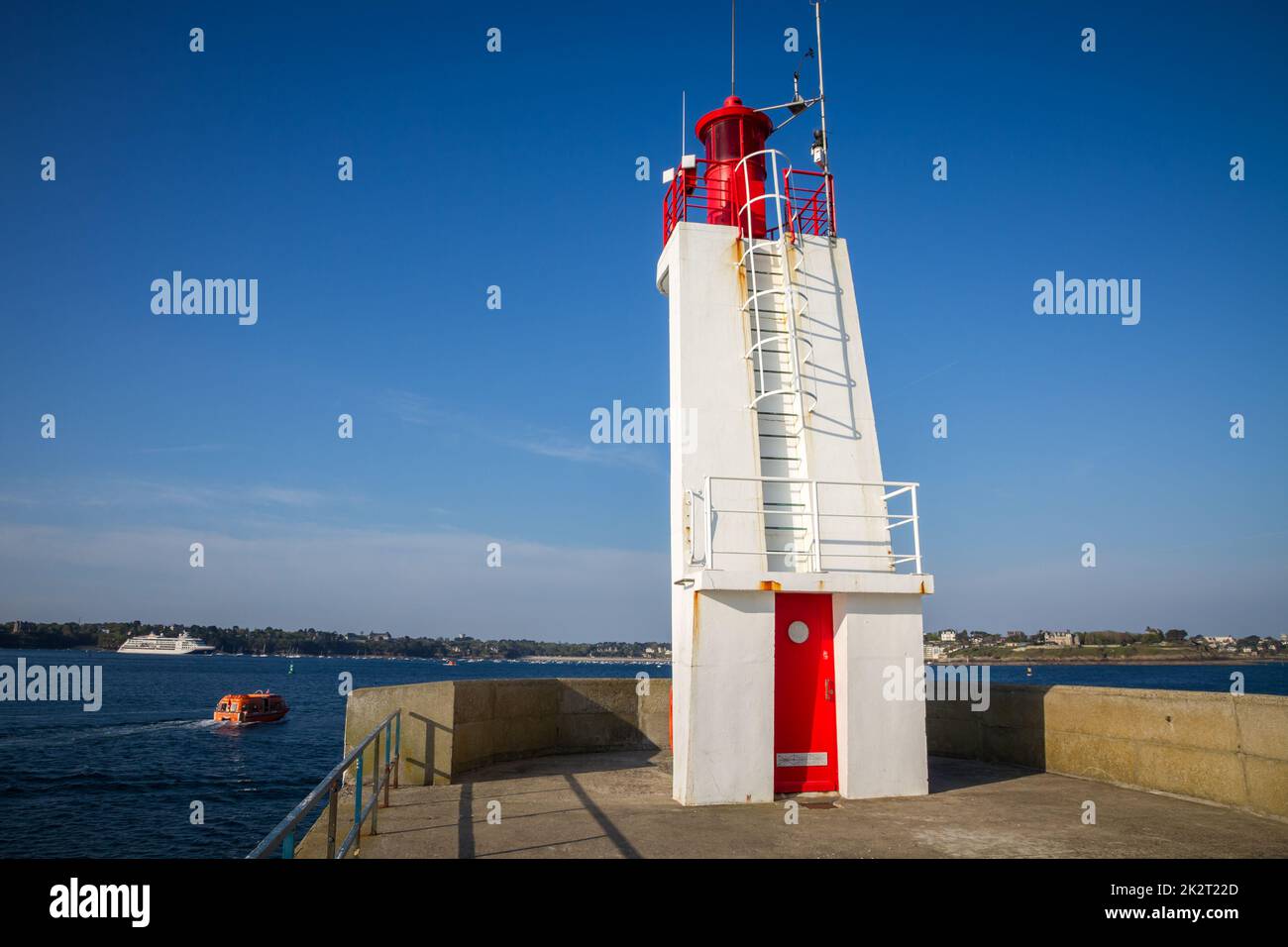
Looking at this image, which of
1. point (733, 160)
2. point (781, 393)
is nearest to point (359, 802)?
point (781, 393)

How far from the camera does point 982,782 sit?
10570 mm

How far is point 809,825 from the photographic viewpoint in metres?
8.05

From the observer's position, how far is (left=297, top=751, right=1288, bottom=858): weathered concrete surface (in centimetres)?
697

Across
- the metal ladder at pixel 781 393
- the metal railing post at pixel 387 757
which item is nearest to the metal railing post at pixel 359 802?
the metal railing post at pixel 387 757

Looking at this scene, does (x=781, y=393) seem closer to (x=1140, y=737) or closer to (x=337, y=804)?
(x=1140, y=737)

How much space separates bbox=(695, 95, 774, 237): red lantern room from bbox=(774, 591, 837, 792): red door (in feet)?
19.2

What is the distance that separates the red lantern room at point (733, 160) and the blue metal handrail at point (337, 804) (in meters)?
8.74

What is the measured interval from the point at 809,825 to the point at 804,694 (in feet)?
6.28

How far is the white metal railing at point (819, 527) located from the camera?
9680 millimetres
